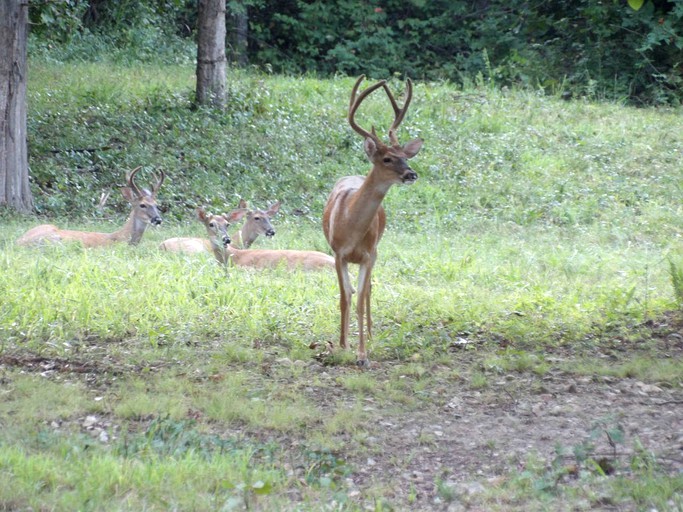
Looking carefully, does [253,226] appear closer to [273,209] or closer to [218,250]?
[273,209]

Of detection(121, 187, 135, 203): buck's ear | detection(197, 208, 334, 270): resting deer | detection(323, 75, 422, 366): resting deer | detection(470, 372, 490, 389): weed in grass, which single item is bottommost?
detection(197, 208, 334, 270): resting deer

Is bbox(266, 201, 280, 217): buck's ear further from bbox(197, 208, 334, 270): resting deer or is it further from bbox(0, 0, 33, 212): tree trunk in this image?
bbox(0, 0, 33, 212): tree trunk

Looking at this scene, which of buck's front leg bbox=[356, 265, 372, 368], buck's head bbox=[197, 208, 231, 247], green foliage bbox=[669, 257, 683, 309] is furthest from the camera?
buck's head bbox=[197, 208, 231, 247]

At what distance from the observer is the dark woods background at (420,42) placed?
1988 cm

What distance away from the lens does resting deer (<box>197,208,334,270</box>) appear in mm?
9906

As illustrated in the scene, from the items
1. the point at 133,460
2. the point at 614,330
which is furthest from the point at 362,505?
the point at 614,330

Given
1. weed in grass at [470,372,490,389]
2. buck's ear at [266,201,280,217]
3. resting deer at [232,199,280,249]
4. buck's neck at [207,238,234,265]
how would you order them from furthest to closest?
buck's ear at [266,201,280,217] → resting deer at [232,199,280,249] → buck's neck at [207,238,234,265] → weed in grass at [470,372,490,389]

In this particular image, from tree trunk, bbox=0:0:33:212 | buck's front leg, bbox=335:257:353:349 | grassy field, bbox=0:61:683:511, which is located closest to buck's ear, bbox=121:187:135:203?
grassy field, bbox=0:61:683:511

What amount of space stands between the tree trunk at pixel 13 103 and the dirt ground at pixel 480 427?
21.7 ft

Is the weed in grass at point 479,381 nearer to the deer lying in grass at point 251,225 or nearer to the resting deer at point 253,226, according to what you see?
the deer lying in grass at point 251,225

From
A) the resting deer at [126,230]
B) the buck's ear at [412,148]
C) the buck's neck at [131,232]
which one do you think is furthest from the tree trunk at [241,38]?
the buck's ear at [412,148]

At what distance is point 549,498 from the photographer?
4.59 m

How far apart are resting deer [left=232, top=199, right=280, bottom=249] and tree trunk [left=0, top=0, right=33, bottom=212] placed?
275cm

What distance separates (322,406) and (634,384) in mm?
2001
